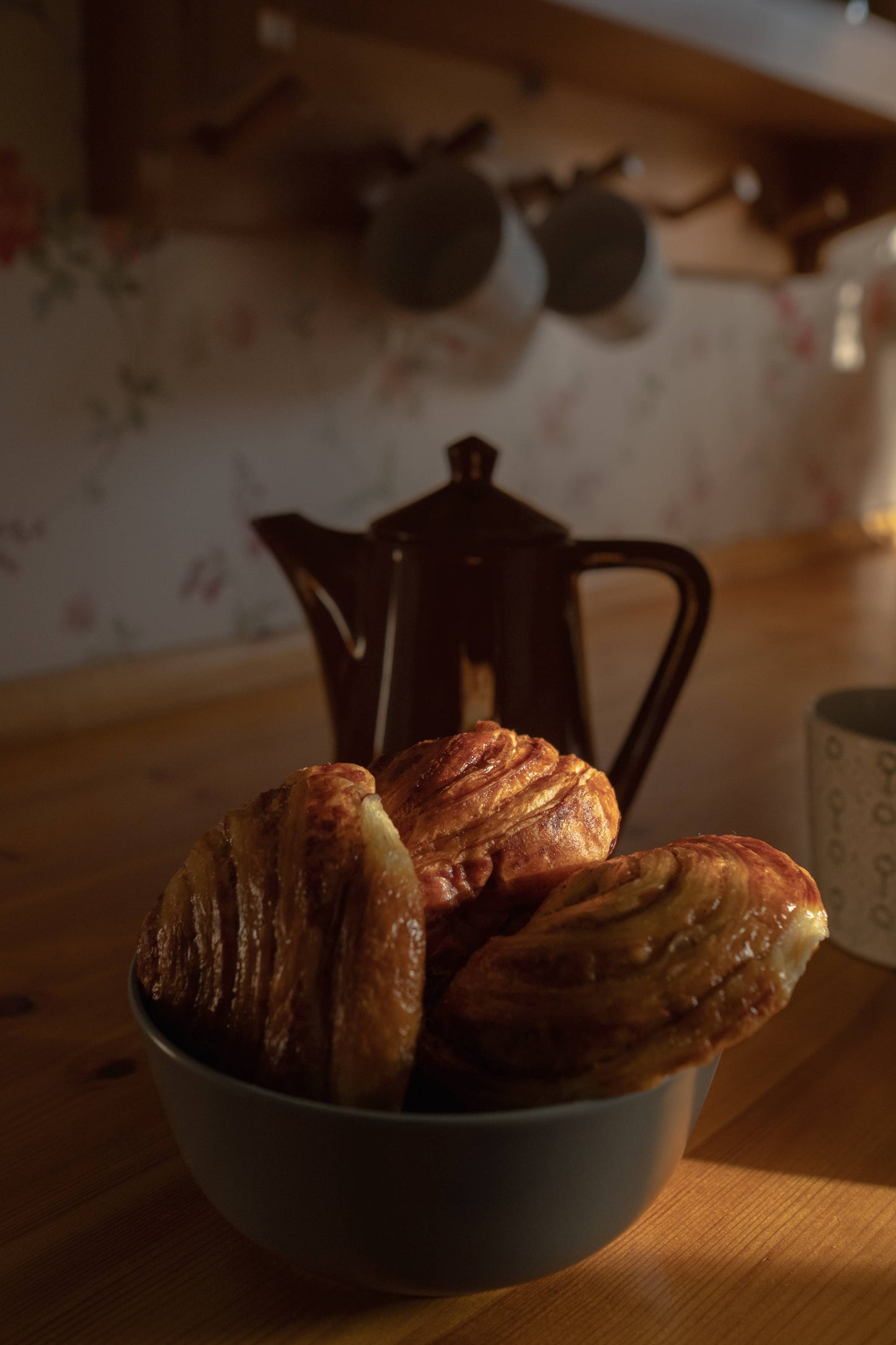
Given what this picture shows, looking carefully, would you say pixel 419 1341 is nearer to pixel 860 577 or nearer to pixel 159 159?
pixel 159 159

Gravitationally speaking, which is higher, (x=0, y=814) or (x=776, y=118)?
(x=776, y=118)

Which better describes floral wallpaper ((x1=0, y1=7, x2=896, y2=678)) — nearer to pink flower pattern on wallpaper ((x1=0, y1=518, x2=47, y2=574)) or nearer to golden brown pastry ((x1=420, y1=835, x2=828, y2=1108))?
pink flower pattern on wallpaper ((x1=0, y1=518, x2=47, y2=574))

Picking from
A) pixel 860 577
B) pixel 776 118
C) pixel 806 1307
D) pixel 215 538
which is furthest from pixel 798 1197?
pixel 860 577

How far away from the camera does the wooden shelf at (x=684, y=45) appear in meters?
0.84

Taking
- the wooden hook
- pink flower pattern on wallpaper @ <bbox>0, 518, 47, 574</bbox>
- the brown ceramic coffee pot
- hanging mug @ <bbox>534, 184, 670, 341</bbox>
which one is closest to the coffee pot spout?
the brown ceramic coffee pot

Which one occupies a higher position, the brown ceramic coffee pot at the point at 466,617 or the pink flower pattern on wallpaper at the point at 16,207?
the pink flower pattern on wallpaper at the point at 16,207

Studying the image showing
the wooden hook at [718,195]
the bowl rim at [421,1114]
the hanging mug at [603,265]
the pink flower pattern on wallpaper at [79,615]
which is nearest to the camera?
the bowl rim at [421,1114]

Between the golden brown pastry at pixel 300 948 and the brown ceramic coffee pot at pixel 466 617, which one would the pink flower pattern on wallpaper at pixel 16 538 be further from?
the golden brown pastry at pixel 300 948

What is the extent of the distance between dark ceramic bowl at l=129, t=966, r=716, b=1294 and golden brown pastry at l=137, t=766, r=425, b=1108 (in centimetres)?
1

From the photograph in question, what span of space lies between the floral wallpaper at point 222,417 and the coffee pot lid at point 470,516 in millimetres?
425

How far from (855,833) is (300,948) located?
31cm

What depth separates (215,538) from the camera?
1000 mm

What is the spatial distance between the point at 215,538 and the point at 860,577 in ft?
3.06

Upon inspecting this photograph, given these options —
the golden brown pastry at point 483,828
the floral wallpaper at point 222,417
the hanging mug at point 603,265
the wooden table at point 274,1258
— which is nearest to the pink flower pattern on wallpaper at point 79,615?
the floral wallpaper at point 222,417
